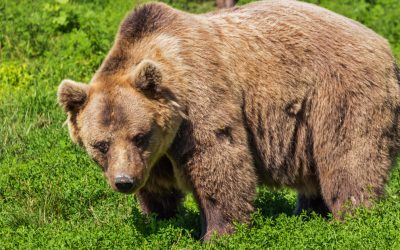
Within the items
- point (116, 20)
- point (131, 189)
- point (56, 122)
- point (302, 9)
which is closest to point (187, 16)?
point (302, 9)

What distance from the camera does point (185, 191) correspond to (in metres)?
6.80

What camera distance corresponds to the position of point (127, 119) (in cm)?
638

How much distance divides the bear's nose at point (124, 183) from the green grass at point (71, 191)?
52cm

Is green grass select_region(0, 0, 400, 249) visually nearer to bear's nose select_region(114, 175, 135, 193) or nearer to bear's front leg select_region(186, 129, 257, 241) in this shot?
bear's front leg select_region(186, 129, 257, 241)

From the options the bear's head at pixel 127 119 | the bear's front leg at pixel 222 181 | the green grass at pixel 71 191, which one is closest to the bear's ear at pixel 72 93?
the bear's head at pixel 127 119

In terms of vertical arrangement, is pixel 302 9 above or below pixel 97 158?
above

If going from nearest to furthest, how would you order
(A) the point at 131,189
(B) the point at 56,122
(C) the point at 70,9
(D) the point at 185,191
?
(A) the point at 131,189
(D) the point at 185,191
(B) the point at 56,122
(C) the point at 70,9

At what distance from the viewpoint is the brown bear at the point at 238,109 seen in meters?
6.45

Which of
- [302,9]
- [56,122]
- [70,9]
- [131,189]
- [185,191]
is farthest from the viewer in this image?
[70,9]

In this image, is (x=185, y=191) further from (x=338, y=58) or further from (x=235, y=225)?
(x=338, y=58)

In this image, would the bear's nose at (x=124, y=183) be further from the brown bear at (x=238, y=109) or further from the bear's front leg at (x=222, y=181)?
the bear's front leg at (x=222, y=181)

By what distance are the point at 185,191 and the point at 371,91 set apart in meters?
1.62

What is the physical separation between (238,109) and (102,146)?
41.8 inches

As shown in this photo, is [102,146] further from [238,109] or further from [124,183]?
[238,109]
